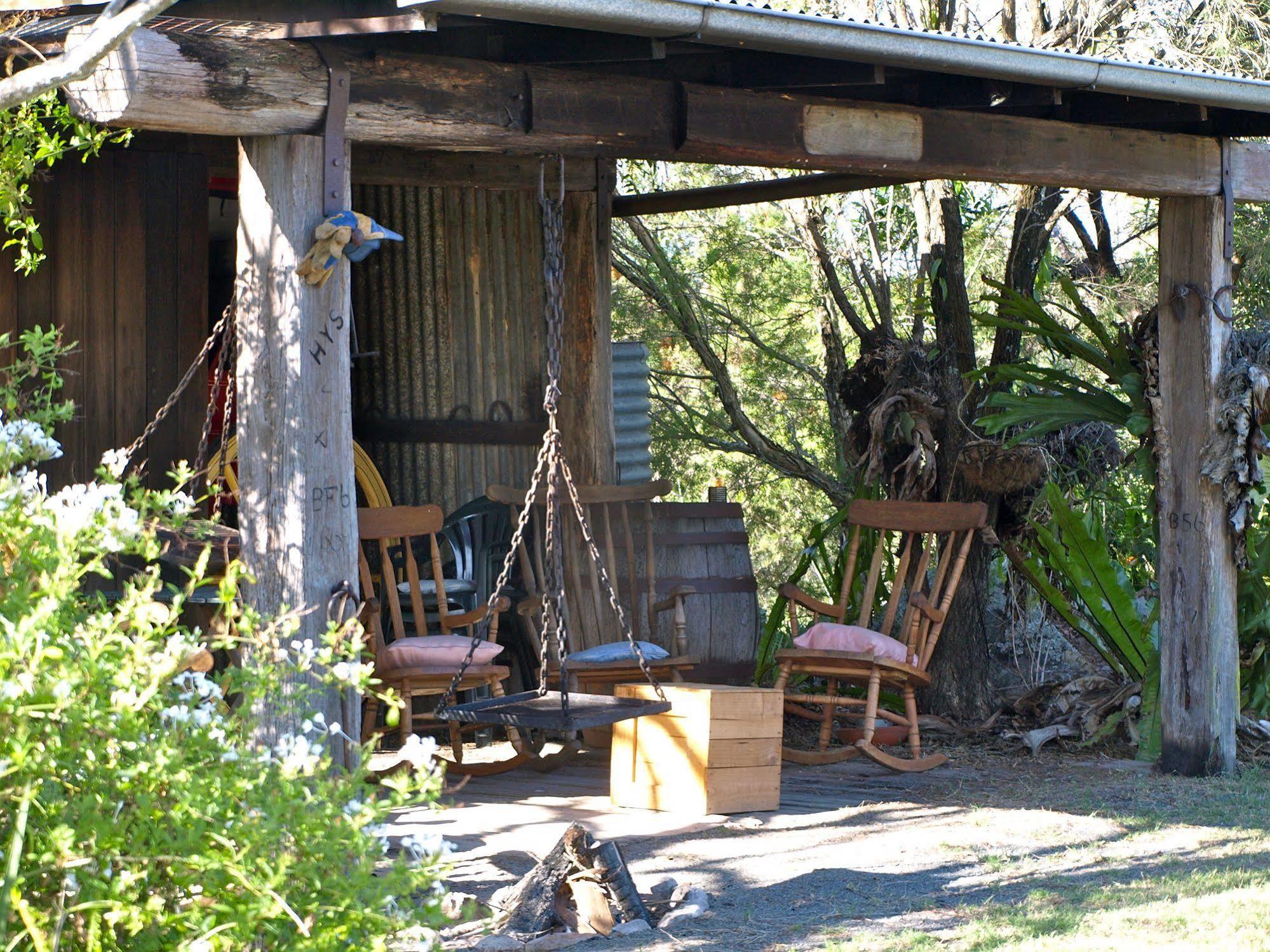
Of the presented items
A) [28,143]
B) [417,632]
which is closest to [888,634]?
[417,632]

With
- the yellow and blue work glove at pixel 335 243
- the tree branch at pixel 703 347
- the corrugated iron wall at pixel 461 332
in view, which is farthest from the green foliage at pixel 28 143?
the tree branch at pixel 703 347

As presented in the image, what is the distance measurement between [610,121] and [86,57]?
223 centimetres

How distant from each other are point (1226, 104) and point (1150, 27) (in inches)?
135

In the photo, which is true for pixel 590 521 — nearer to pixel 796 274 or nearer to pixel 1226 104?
pixel 1226 104

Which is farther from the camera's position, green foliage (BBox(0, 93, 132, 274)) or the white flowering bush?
green foliage (BBox(0, 93, 132, 274))

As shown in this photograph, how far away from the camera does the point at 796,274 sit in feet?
37.5

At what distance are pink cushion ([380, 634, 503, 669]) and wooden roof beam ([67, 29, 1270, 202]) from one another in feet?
6.24

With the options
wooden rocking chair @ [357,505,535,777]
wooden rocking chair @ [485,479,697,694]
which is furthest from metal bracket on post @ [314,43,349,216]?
wooden rocking chair @ [485,479,697,694]

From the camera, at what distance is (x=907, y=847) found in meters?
4.52

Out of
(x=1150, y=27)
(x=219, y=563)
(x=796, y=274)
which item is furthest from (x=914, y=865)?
(x=796, y=274)

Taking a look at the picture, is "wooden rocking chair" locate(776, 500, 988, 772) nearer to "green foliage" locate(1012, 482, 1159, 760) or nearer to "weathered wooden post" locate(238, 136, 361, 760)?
"green foliage" locate(1012, 482, 1159, 760)

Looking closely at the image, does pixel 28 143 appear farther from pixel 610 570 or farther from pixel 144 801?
pixel 144 801

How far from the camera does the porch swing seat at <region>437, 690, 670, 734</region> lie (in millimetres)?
3812

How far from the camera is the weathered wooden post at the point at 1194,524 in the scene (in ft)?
19.1
